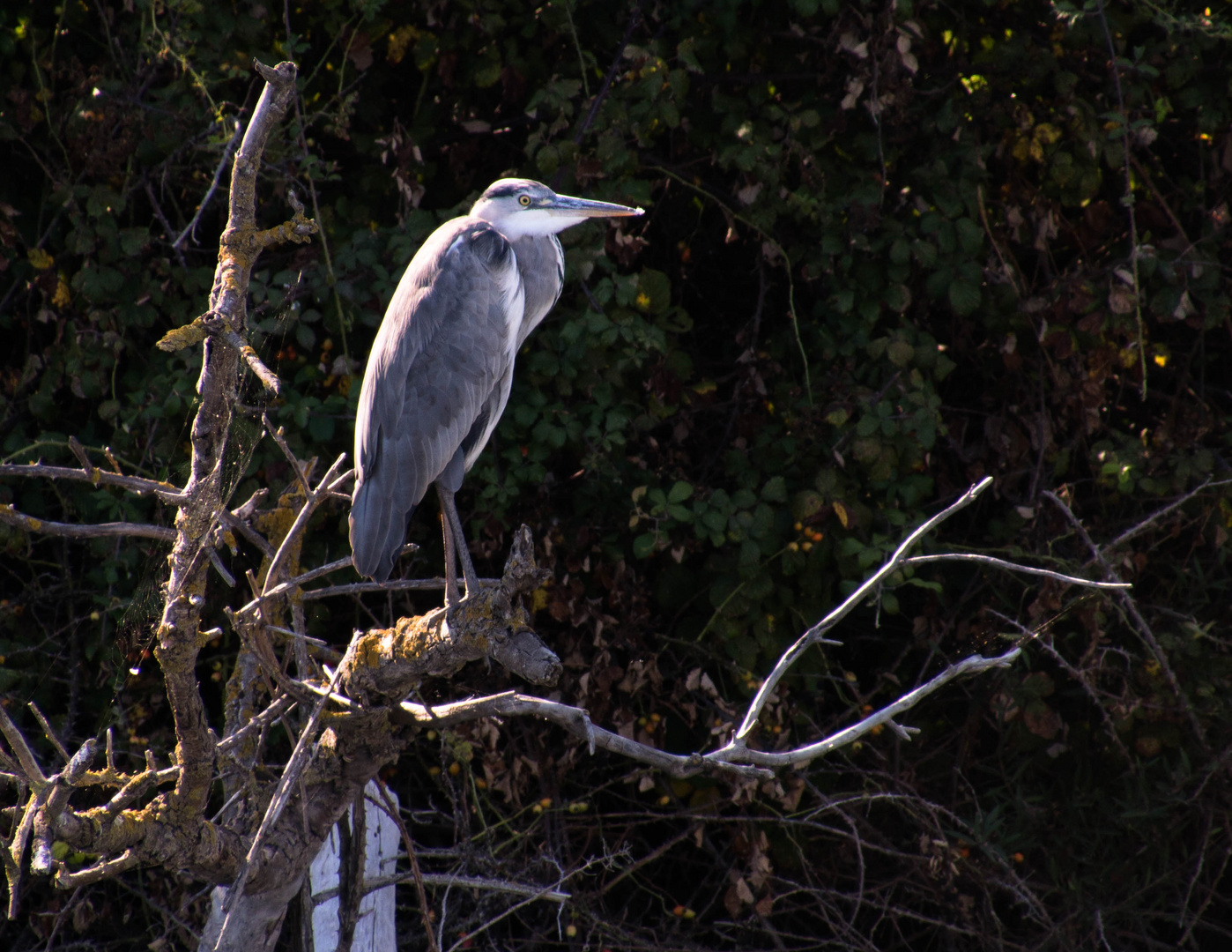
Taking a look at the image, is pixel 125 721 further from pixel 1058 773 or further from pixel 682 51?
pixel 1058 773

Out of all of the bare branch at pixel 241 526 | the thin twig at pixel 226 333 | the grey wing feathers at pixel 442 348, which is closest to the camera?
the thin twig at pixel 226 333

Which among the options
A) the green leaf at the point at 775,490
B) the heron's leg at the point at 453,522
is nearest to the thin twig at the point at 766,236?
the green leaf at the point at 775,490

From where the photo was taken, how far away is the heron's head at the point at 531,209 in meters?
2.01

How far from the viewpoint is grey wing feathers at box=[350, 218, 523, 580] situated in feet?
6.30

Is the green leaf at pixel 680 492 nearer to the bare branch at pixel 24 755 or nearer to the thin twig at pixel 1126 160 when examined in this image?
the thin twig at pixel 1126 160

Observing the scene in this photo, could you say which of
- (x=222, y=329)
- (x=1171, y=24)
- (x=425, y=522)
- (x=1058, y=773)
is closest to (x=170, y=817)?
(x=222, y=329)

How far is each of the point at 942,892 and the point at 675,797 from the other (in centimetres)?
64

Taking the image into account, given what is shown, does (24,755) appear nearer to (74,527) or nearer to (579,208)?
(74,527)

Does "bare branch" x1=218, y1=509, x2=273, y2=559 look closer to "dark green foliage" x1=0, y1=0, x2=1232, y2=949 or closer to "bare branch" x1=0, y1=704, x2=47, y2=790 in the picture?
"bare branch" x1=0, y1=704, x2=47, y2=790

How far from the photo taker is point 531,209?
80.0 inches

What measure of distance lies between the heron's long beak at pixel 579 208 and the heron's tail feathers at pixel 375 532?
635 mm

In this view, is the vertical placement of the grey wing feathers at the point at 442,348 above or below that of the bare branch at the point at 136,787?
above

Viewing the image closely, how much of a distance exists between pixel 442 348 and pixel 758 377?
84 cm

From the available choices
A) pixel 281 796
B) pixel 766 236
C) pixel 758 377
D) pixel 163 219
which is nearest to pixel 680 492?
pixel 758 377
